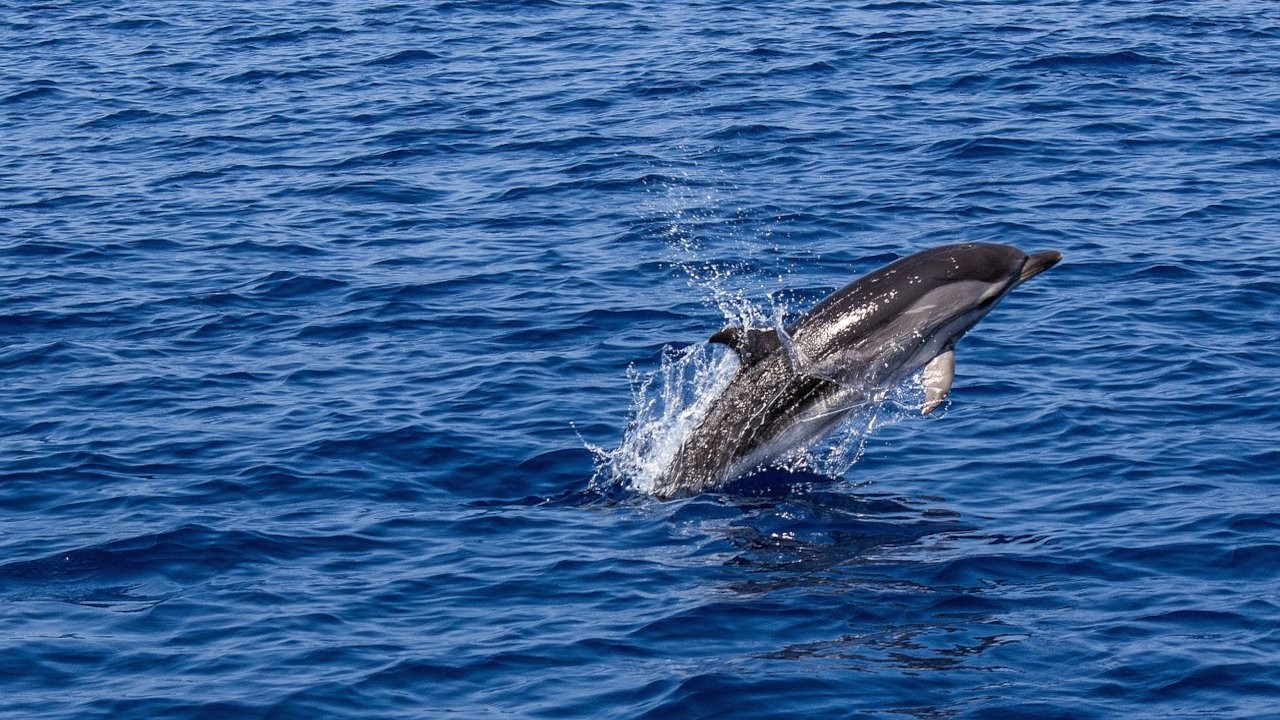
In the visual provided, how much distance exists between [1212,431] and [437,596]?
742 cm

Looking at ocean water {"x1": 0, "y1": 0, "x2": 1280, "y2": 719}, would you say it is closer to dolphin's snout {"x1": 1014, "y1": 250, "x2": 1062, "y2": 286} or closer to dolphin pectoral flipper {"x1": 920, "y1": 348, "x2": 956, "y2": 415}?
dolphin pectoral flipper {"x1": 920, "y1": 348, "x2": 956, "y2": 415}

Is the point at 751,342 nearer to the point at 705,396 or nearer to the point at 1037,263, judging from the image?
the point at 705,396

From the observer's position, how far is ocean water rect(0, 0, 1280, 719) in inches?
488

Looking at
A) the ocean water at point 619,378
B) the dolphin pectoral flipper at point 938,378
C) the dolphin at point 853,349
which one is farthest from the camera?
the dolphin pectoral flipper at point 938,378

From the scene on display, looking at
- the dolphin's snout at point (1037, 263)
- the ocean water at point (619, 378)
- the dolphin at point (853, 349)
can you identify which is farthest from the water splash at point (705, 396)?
the dolphin's snout at point (1037, 263)

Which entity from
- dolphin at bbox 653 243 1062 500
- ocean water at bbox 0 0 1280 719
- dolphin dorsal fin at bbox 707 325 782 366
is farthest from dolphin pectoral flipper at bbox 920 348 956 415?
dolphin dorsal fin at bbox 707 325 782 366

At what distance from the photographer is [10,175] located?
26391mm

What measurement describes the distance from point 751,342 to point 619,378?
367 centimetres

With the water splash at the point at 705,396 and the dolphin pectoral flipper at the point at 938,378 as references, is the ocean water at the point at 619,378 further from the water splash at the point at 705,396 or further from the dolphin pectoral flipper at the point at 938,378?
the dolphin pectoral flipper at the point at 938,378

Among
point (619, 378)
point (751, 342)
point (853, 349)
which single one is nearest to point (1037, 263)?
point (853, 349)

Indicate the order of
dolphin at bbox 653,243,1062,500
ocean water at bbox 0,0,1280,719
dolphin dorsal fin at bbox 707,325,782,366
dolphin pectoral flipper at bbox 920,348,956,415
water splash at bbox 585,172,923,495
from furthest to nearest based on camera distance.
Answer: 1. water splash at bbox 585,172,923,495
2. dolphin pectoral flipper at bbox 920,348,956,415
3. dolphin at bbox 653,243,1062,500
4. dolphin dorsal fin at bbox 707,325,782,366
5. ocean water at bbox 0,0,1280,719

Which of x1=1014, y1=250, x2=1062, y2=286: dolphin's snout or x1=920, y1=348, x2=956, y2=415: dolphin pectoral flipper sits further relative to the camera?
x1=920, y1=348, x2=956, y2=415: dolphin pectoral flipper

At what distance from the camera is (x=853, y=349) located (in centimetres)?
1489

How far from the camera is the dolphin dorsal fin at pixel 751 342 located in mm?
14734
